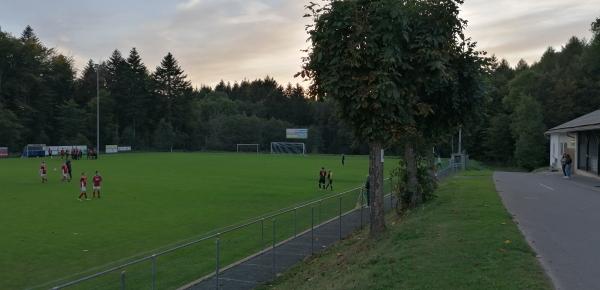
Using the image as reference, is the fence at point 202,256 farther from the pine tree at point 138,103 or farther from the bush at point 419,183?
the pine tree at point 138,103

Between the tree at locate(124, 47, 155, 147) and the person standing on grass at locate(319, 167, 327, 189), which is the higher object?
the tree at locate(124, 47, 155, 147)

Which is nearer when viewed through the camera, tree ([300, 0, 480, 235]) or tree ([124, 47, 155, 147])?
tree ([300, 0, 480, 235])

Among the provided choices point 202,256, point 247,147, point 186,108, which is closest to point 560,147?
point 202,256

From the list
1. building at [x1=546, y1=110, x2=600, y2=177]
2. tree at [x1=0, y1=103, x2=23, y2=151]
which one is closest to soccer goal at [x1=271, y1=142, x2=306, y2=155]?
tree at [x1=0, y1=103, x2=23, y2=151]

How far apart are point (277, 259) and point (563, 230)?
23.5 ft

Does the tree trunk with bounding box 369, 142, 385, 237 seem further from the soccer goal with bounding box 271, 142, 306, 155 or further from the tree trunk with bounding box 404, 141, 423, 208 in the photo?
the soccer goal with bounding box 271, 142, 306, 155

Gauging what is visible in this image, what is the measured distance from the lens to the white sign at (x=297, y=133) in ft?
372

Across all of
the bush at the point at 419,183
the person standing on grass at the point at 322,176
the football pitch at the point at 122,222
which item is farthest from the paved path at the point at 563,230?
the person standing on grass at the point at 322,176

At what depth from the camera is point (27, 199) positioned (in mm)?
26250

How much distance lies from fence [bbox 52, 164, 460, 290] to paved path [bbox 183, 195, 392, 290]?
0.18m

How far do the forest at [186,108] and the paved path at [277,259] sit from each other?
51.3 metres

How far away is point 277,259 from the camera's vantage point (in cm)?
1372

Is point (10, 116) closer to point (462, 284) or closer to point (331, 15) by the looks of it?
point (331, 15)

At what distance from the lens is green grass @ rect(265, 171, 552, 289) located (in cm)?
792
